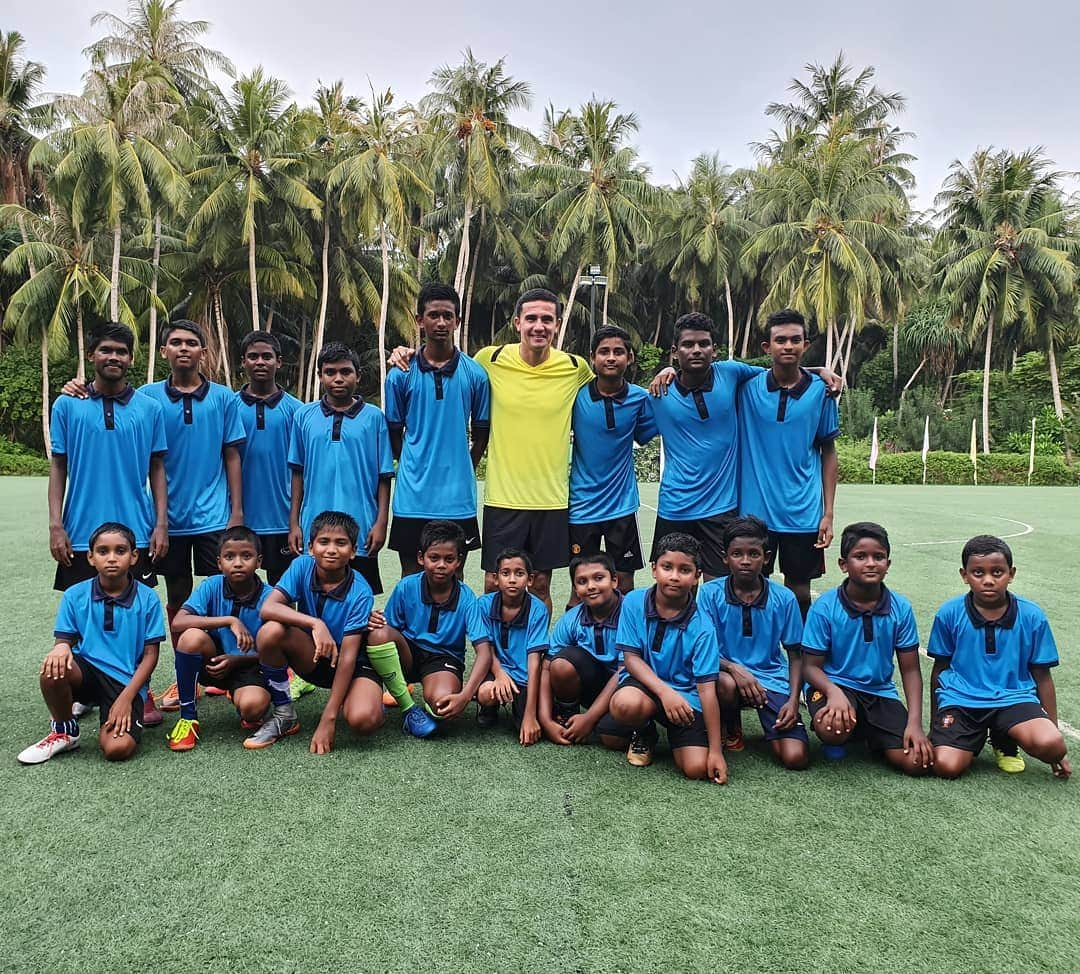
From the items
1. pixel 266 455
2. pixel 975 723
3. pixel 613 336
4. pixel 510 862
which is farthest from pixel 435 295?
pixel 975 723

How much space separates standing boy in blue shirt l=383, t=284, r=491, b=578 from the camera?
3.90 m

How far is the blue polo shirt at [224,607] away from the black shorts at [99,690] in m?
0.39

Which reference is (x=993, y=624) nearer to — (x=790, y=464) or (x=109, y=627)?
(x=790, y=464)

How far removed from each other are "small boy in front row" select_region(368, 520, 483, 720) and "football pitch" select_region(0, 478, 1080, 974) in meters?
0.28

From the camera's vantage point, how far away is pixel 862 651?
330 centimetres

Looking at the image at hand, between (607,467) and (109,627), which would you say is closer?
(109,627)

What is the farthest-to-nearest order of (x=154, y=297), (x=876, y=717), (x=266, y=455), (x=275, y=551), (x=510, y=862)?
(x=154, y=297) → (x=275, y=551) → (x=266, y=455) → (x=876, y=717) → (x=510, y=862)

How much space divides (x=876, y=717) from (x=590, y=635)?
3.81 feet

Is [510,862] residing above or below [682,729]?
below

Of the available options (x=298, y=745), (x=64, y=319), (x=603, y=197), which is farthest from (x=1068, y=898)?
(x=603, y=197)

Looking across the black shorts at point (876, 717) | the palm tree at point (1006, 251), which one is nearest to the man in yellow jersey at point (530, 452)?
the black shorts at point (876, 717)

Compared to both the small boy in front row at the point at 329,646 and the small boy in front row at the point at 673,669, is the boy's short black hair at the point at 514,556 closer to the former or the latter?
the small boy in front row at the point at 673,669

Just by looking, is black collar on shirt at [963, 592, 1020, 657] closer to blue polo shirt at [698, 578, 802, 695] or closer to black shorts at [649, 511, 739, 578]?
blue polo shirt at [698, 578, 802, 695]

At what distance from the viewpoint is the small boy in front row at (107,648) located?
3.13 m
